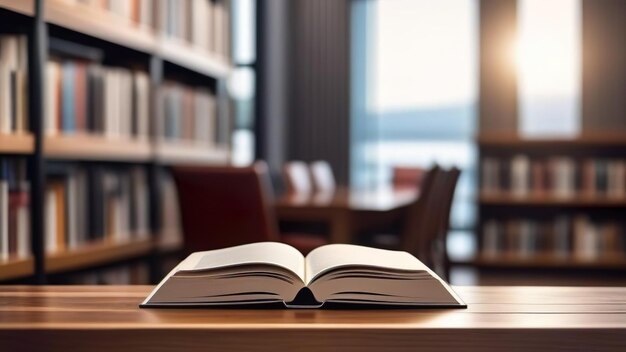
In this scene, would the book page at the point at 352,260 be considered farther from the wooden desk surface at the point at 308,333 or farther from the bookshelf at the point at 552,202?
the bookshelf at the point at 552,202

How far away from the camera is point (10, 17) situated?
99.5 inches

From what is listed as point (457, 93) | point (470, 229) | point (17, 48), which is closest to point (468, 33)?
point (457, 93)

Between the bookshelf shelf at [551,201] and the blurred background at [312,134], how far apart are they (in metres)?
0.02

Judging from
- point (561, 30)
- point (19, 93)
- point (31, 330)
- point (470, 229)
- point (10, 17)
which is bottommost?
point (470, 229)

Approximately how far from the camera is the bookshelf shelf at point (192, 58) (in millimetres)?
3717

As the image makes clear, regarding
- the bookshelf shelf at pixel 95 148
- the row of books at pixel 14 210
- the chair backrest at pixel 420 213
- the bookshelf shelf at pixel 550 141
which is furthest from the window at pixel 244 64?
the row of books at pixel 14 210

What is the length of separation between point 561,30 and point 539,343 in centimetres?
727

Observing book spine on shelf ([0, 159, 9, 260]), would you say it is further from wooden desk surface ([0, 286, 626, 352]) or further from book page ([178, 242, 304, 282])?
wooden desk surface ([0, 286, 626, 352])

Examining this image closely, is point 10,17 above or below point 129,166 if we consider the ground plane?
above

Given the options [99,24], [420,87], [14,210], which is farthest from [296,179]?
[420,87]

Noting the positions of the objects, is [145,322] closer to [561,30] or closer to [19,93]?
[19,93]

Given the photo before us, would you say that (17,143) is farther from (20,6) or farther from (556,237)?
(556,237)

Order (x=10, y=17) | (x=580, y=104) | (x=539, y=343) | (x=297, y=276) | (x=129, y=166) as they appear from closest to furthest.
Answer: (x=539, y=343) < (x=297, y=276) < (x=10, y=17) < (x=129, y=166) < (x=580, y=104)

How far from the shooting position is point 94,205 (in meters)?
3.10
